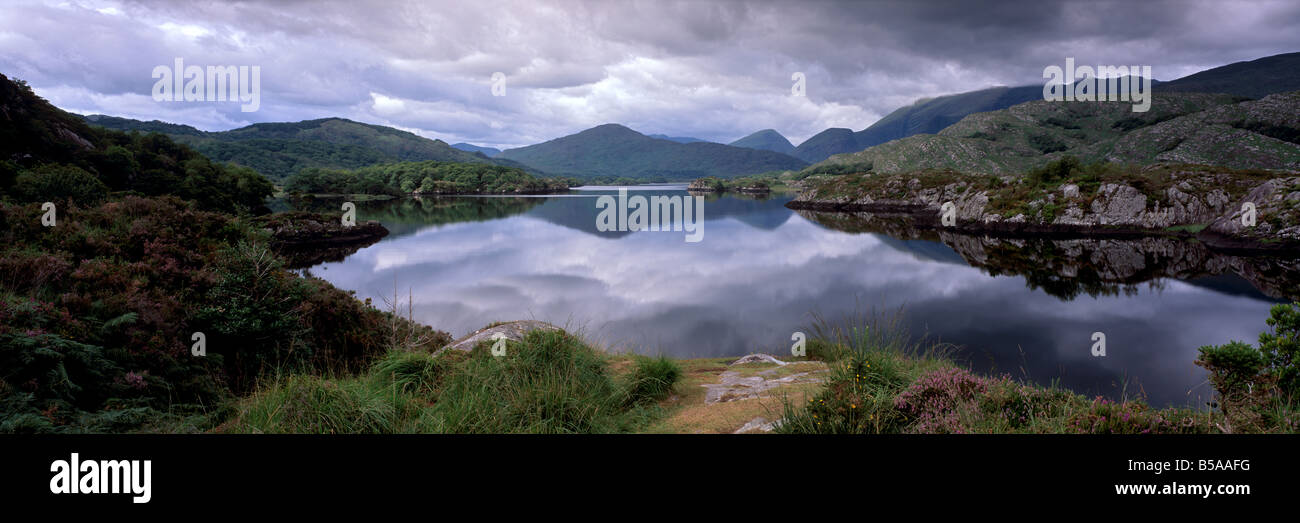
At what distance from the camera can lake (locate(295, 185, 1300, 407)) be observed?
16094mm

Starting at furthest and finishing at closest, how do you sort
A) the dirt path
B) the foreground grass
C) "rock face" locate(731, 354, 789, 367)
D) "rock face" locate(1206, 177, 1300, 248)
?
"rock face" locate(1206, 177, 1300, 248), "rock face" locate(731, 354, 789, 367), the dirt path, the foreground grass

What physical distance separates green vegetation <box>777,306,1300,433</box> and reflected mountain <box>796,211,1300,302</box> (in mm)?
21464

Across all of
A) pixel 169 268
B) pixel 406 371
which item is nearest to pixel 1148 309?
pixel 406 371

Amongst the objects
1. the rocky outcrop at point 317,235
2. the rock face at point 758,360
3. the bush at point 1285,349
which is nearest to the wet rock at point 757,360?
the rock face at point 758,360

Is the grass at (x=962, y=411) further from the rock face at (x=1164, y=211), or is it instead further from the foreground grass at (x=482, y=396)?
the rock face at (x=1164, y=211)

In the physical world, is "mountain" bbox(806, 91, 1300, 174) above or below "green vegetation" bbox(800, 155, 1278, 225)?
above

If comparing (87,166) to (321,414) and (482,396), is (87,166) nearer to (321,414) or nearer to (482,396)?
(321,414)

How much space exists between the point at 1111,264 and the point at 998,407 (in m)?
37.4

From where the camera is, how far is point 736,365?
12047mm

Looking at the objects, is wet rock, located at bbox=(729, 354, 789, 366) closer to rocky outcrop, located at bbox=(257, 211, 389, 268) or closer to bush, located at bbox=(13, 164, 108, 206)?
bush, located at bbox=(13, 164, 108, 206)

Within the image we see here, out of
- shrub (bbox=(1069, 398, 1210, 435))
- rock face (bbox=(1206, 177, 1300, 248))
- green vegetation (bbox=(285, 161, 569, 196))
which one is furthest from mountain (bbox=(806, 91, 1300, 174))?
green vegetation (bbox=(285, 161, 569, 196))

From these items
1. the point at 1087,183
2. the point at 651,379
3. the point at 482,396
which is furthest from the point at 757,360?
the point at 1087,183
